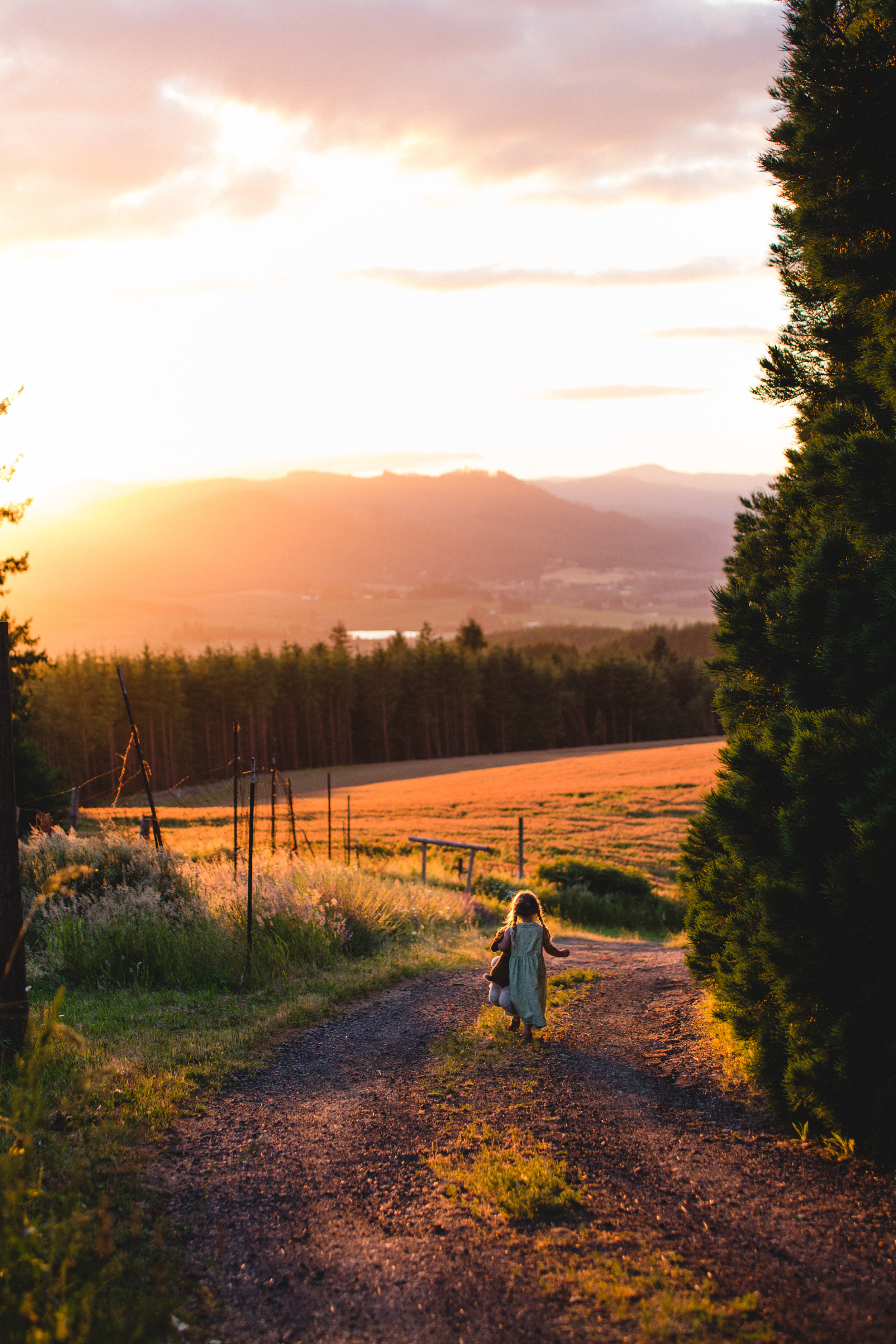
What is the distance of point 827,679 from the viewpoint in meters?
5.55

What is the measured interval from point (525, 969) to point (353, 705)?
74.9 metres

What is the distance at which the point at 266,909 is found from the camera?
1073 centimetres

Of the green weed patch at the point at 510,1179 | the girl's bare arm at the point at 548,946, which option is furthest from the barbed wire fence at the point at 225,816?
the green weed patch at the point at 510,1179

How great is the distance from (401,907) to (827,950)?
30.3 feet

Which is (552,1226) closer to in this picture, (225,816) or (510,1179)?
(510,1179)

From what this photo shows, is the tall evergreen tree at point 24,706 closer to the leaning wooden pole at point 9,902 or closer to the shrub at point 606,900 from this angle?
the shrub at point 606,900

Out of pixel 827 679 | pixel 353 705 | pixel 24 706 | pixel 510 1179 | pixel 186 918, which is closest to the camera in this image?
pixel 510 1179

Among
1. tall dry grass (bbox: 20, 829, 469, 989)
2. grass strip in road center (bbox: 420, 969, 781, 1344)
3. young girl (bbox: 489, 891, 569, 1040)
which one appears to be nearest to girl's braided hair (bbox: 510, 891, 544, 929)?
young girl (bbox: 489, 891, 569, 1040)

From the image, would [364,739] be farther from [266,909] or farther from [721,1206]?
[721,1206]

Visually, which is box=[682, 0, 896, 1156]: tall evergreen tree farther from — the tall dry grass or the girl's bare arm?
the tall dry grass

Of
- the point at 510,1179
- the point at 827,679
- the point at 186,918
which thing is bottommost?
the point at 510,1179

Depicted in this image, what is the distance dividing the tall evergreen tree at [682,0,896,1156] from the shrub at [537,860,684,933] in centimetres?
1150

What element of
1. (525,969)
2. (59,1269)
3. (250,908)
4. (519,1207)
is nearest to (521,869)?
(250,908)

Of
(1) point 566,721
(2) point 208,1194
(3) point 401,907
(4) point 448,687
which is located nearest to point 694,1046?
(2) point 208,1194
